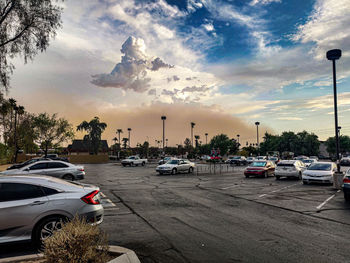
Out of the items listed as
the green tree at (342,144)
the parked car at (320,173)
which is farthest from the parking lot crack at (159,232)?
the green tree at (342,144)

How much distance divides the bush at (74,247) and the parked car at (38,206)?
1.21 m

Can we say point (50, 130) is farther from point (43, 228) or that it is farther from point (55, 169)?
point (43, 228)

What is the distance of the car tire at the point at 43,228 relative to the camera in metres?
5.70

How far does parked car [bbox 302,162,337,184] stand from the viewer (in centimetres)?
1781

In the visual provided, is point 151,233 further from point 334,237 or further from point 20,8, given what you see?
point 20,8

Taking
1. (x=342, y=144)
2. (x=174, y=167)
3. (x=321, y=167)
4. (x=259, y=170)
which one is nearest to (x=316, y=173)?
(x=321, y=167)

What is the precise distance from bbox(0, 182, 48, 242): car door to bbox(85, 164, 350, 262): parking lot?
1889 mm

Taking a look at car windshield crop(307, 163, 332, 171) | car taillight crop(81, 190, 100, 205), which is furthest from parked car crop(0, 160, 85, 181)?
car windshield crop(307, 163, 332, 171)

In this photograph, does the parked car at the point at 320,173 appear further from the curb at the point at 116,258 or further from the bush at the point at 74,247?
the bush at the point at 74,247

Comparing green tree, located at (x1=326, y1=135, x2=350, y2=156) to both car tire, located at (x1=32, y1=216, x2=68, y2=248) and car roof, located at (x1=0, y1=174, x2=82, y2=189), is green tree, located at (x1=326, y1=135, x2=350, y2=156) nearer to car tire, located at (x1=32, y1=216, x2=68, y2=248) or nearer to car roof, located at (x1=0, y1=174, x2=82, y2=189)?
car roof, located at (x1=0, y1=174, x2=82, y2=189)

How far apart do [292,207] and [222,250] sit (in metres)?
6.28

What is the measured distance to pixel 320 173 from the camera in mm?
18000

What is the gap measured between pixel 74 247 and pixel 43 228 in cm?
208

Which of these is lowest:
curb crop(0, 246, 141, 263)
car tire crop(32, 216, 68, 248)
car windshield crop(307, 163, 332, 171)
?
curb crop(0, 246, 141, 263)
